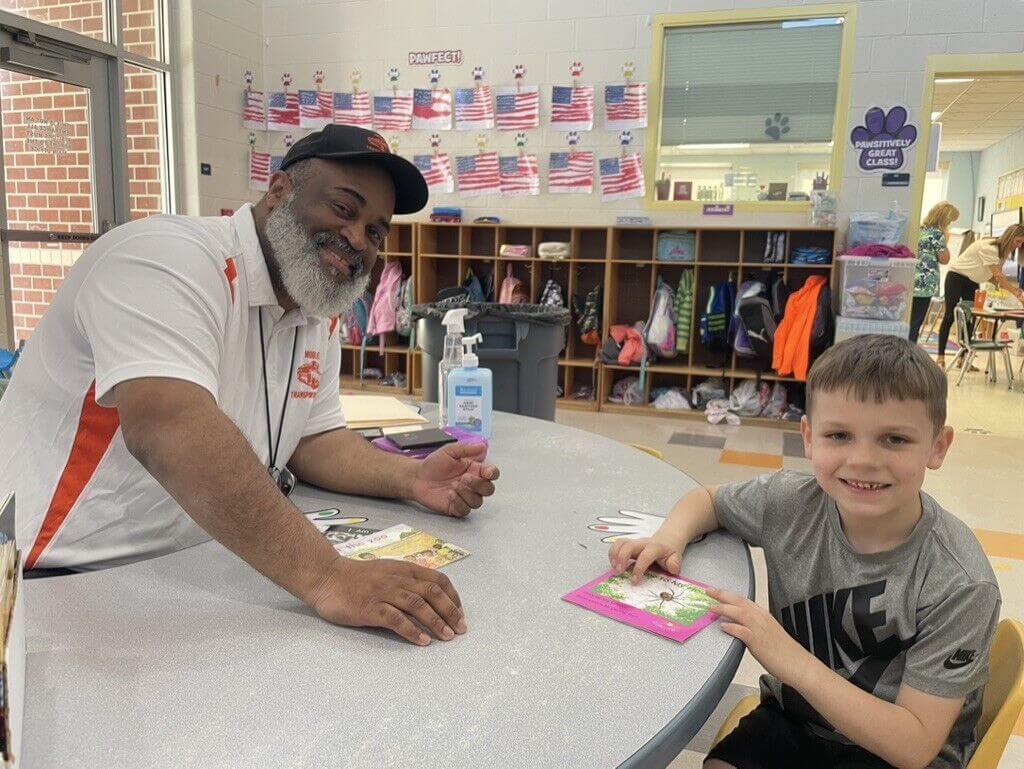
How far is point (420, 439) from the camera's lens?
1.62 m

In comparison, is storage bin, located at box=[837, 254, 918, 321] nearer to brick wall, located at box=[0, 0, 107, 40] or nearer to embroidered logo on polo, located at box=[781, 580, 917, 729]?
embroidered logo on polo, located at box=[781, 580, 917, 729]

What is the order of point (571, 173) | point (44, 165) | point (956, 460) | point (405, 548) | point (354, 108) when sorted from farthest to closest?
1. point (354, 108)
2. point (571, 173)
3. point (44, 165)
4. point (956, 460)
5. point (405, 548)

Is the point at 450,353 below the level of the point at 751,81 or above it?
below

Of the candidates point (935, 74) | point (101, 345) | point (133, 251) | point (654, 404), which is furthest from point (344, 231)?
point (935, 74)

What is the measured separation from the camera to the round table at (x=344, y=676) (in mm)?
689

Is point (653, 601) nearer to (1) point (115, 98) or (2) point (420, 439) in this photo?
(2) point (420, 439)

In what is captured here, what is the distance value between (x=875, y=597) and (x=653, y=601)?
0.35 metres

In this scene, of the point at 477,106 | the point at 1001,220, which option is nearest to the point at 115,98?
the point at 477,106

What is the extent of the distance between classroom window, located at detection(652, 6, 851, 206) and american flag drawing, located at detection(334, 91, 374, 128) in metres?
2.18

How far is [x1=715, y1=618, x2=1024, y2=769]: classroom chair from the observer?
0.95 m

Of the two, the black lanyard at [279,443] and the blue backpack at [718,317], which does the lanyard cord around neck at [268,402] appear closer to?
the black lanyard at [279,443]

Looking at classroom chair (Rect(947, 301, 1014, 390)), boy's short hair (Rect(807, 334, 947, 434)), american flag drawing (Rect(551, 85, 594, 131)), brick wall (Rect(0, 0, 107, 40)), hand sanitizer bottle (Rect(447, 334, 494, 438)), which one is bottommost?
classroom chair (Rect(947, 301, 1014, 390))

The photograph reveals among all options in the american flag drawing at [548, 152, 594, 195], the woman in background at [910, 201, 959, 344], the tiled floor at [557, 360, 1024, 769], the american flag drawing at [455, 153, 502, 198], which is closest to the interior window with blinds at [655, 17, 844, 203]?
the american flag drawing at [548, 152, 594, 195]

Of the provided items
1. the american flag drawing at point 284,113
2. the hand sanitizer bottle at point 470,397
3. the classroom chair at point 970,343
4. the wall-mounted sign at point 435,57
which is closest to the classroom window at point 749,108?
the wall-mounted sign at point 435,57
